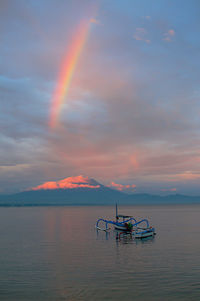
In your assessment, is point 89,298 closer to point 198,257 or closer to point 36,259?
point 36,259

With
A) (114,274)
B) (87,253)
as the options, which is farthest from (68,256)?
(114,274)

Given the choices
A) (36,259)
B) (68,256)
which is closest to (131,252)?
(68,256)

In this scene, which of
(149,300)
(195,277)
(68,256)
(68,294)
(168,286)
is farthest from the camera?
(68,256)

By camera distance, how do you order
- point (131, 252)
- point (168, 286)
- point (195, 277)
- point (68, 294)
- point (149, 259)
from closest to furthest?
point (68, 294), point (168, 286), point (195, 277), point (149, 259), point (131, 252)

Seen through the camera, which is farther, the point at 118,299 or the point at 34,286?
the point at 34,286

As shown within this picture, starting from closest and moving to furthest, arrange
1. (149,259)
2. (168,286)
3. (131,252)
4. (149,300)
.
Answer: (149,300)
(168,286)
(149,259)
(131,252)

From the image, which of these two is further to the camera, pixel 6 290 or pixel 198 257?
pixel 198 257

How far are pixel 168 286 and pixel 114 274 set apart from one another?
8717mm

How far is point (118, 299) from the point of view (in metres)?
31.7

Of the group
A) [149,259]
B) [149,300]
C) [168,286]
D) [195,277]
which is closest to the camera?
[149,300]

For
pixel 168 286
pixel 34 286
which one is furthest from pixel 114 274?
pixel 34 286

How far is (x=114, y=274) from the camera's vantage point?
42156 mm

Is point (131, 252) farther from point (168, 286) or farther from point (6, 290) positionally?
point (6, 290)

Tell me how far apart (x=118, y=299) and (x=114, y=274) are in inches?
418
